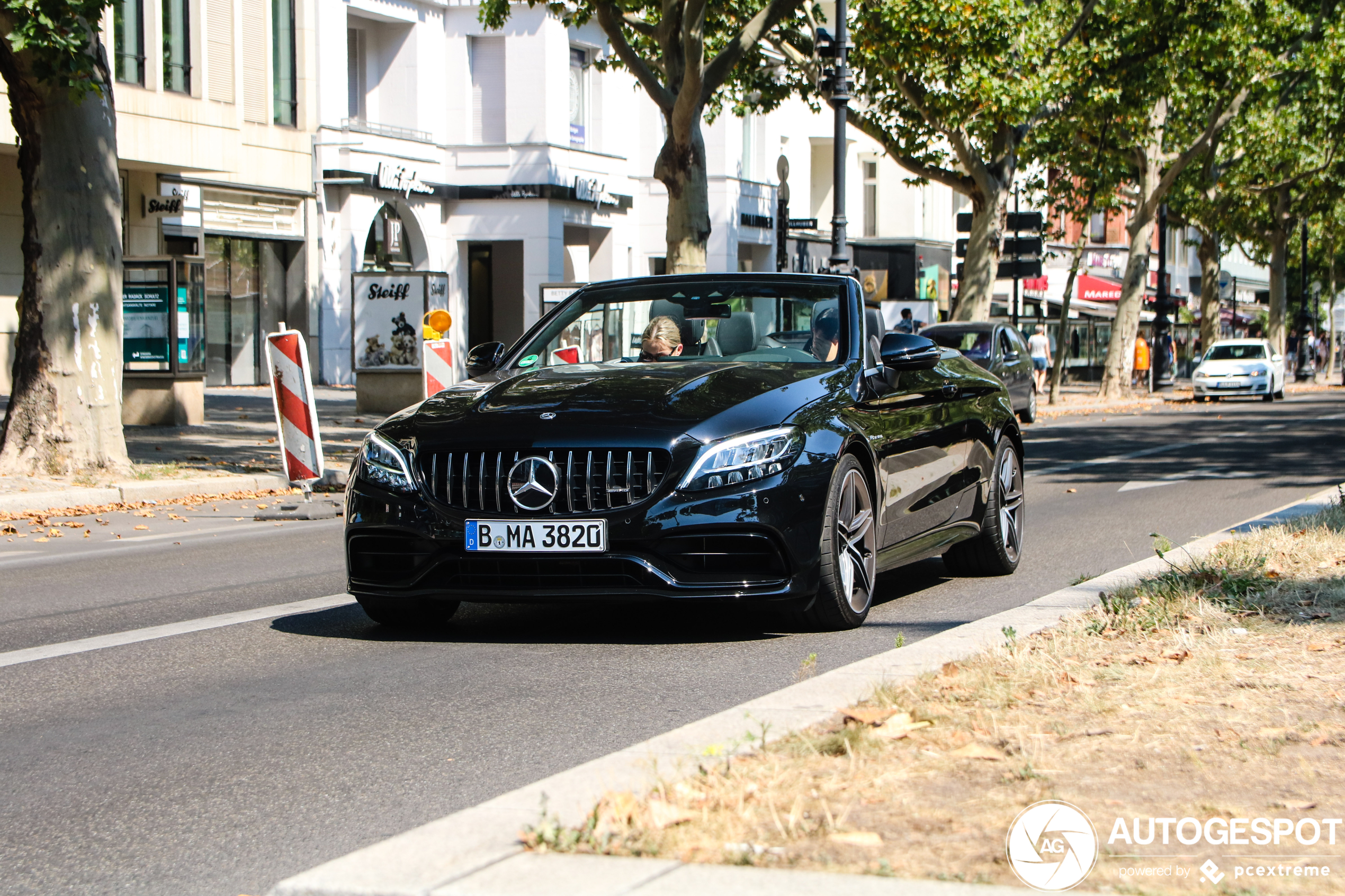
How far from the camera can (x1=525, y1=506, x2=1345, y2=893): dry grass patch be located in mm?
3377

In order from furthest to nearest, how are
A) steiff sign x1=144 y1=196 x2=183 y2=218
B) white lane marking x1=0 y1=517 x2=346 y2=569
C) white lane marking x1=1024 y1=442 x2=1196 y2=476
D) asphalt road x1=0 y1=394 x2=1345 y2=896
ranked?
steiff sign x1=144 y1=196 x2=183 y2=218, white lane marking x1=1024 y1=442 x2=1196 y2=476, white lane marking x1=0 y1=517 x2=346 y2=569, asphalt road x1=0 y1=394 x2=1345 y2=896

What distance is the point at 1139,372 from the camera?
157 feet

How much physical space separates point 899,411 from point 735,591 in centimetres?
161

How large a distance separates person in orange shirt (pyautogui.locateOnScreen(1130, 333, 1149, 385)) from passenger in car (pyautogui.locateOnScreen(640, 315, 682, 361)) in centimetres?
4042

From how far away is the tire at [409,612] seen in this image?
23.4ft

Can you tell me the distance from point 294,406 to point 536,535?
800 cm

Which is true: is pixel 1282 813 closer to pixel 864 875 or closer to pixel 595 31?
pixel 864 875

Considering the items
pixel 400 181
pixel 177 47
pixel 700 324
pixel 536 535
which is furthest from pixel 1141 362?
pixel 536 535

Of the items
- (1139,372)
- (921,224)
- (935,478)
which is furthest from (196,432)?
(921,224)

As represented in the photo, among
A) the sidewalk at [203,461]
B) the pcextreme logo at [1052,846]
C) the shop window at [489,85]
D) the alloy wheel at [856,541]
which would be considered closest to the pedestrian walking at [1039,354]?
the shop window at [489,85]

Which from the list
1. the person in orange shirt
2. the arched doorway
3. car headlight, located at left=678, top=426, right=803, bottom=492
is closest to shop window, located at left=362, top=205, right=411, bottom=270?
the arched doorway

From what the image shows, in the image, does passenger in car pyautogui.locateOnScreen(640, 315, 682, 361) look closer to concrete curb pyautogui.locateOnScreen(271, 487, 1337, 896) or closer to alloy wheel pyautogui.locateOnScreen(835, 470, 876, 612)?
alloy wheel pyautogui.locateOnScreen(835, 470, 876, 612)

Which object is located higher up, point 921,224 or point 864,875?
point 921,224

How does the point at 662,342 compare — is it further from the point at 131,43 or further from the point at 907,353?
the point at 131,43
